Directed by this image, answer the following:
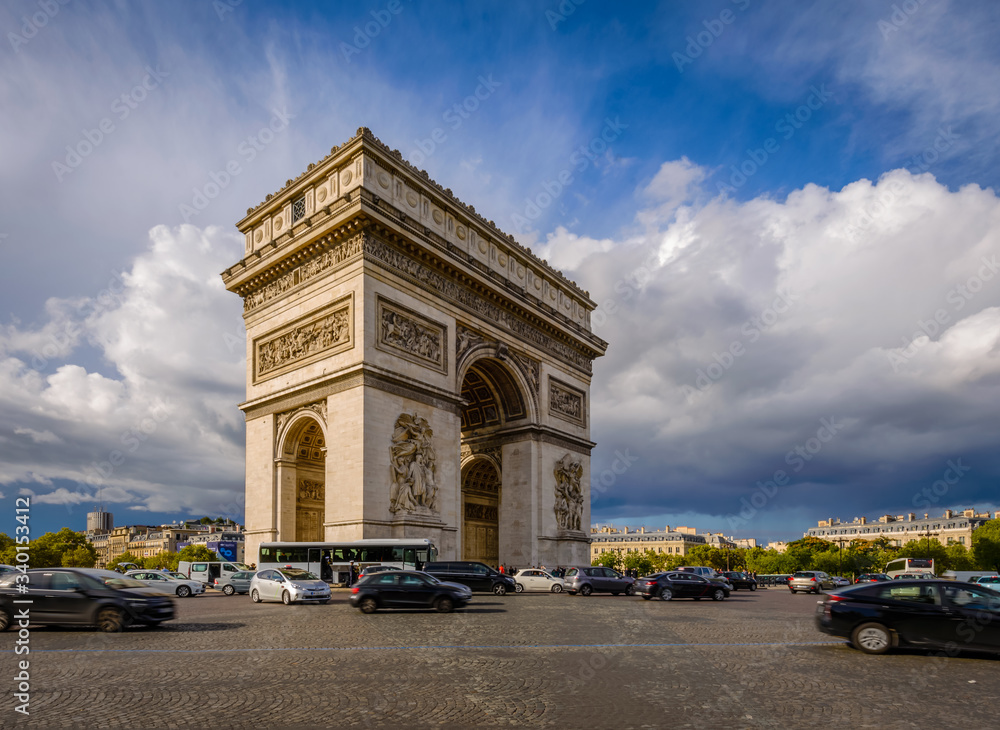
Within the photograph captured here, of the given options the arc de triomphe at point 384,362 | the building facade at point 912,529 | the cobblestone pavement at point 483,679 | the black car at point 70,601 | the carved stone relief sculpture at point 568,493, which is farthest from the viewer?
the building facade at point 912,529

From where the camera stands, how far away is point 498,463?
40.0 m

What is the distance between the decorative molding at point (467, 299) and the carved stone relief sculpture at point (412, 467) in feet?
19.8

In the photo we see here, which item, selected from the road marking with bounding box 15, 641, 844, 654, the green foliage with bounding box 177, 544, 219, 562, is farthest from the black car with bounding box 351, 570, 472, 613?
the green foliage with bounding box 177, 544, 219, 562

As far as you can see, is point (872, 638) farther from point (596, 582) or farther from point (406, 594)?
point (596, 582)

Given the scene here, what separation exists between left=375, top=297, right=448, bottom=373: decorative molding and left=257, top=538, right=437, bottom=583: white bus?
7.58 meters

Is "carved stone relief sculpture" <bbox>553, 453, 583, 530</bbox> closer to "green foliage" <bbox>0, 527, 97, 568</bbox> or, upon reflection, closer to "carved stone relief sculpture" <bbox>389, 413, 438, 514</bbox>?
"carved stone relief sculpture" <bbox>389, 413, 438, 514</bbox>

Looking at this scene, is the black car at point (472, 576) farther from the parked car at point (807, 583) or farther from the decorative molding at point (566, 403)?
the parked car at point (807, 583)

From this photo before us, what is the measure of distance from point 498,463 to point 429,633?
26.0 m

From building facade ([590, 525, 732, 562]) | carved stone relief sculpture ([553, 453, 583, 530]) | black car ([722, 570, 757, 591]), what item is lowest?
building facade ([590, 525, 732, 562])

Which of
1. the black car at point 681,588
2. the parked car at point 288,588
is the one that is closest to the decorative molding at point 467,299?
the parked car at point 288,588

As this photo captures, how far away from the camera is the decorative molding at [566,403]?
41000 mm

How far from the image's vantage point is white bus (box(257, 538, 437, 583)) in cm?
2689

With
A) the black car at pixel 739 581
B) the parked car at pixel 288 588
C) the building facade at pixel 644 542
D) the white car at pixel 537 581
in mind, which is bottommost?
the building facade at pixel 644 542

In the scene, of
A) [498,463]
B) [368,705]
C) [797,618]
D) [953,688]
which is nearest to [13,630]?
[368,705]
